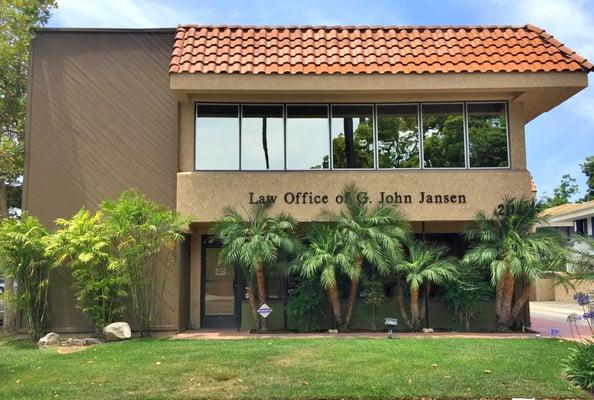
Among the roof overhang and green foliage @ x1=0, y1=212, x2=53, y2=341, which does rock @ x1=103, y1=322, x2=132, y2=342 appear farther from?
the roof overhang

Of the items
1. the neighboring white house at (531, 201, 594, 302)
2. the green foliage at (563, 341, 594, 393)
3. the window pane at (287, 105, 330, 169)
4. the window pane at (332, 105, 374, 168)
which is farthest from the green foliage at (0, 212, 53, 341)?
the neighboring white house at (531, 201, 594, 302)

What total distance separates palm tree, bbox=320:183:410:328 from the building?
0.35 m

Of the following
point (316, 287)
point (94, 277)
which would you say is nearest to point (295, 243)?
point (316, 287)

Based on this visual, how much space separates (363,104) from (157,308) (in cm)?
706

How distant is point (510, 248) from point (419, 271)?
80.8 inches

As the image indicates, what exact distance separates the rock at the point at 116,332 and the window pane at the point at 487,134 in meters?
9.00

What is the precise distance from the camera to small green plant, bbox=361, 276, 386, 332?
42.7 ft

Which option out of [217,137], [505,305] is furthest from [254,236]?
[505,305]

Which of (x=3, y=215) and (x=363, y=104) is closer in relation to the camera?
(x=363, y=104)

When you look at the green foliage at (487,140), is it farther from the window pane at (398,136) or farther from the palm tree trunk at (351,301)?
the palm tree trunk at (351,301)

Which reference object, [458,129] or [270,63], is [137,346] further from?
[458,129]

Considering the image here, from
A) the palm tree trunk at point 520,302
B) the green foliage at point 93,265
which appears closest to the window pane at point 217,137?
the green foliage at point 93,265

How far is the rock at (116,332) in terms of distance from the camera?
12.0 meters

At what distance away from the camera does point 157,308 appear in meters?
13.0
